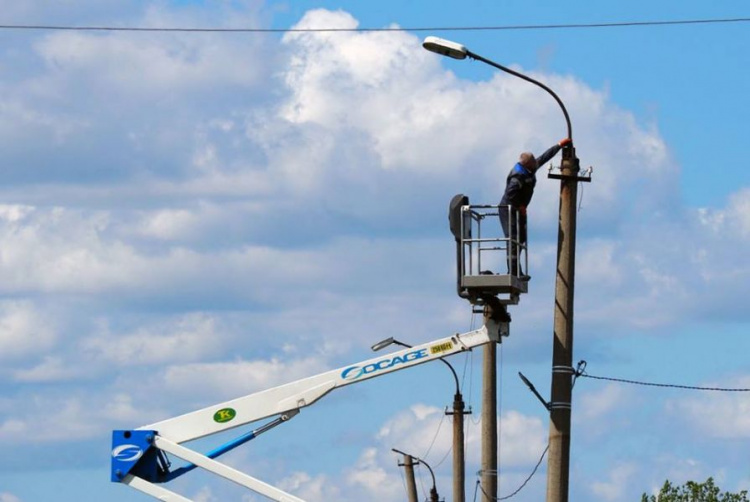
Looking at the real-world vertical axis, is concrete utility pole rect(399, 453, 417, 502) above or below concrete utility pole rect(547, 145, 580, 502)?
above

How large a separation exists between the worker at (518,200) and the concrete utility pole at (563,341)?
0.47 m

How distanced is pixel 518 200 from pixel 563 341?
213 centimetres

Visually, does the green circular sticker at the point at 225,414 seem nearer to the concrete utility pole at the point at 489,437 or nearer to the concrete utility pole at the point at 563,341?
the concrete utility pole at the point at 563,341

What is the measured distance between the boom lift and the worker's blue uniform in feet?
4.00

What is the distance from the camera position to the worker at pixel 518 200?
26.7 meters

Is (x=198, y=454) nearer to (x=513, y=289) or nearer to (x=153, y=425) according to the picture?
(x=153, y=425)

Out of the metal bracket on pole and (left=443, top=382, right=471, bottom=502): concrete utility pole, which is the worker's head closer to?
the metal bracket on pole

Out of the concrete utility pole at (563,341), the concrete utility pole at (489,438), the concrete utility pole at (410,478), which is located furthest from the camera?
the concrete utility pole at (410,478)

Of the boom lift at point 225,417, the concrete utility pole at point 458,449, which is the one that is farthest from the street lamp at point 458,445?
the boom lift at point 225,417

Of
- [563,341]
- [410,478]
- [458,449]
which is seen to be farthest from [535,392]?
[410,478]

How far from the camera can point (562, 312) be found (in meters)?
26.2

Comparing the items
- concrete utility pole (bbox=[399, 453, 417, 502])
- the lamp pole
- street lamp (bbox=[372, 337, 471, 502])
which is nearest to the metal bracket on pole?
the lamp pole

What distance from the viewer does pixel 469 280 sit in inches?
1038

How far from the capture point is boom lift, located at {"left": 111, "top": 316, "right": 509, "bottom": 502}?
89.4 feet
